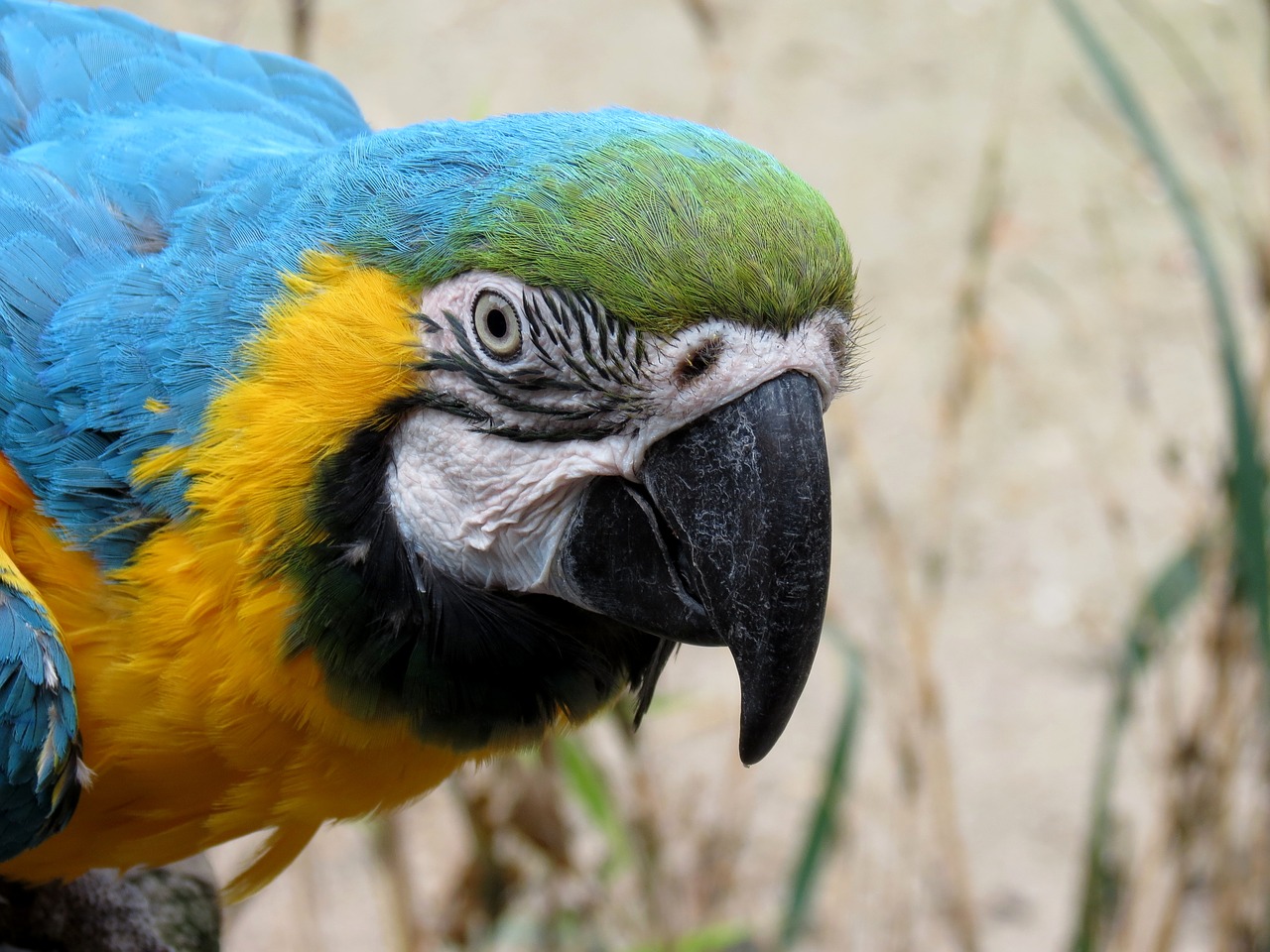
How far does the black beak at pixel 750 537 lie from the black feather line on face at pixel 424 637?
7.3 inches

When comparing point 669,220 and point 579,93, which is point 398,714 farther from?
point 579,93

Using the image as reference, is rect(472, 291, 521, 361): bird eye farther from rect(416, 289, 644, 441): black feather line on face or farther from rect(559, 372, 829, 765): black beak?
rect(559, 372, 829, 765): black beak

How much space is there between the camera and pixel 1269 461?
2207 millimetres

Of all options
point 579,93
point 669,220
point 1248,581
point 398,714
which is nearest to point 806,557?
point 669,220

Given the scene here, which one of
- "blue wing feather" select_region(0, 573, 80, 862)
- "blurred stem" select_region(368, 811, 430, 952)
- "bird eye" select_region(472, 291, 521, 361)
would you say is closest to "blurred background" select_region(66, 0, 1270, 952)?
"blurred stem" select_region(368, 811, 430, 952)

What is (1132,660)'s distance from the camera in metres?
2.25

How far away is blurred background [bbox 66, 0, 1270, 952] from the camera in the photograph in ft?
7.55

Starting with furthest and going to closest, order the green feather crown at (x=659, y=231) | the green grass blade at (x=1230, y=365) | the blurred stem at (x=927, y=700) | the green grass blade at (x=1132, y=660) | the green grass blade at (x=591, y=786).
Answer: the blurred stem at (x=927, y=700), the green grass blade at (x=591, y=786), the green grass blade at (x=1132, y=660), the green grass blade at (x=1230, y=365), the green feather crown at (x=659, y=231)

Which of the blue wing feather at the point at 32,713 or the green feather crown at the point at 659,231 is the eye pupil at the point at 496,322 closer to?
the green feather crown at the point at 659,231

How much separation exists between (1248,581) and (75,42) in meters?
1.91

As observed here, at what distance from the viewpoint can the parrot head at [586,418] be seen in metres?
1.30

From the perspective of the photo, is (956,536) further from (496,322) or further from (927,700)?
(496,322)

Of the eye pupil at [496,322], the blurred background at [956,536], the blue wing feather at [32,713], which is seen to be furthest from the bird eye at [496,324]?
the blue wing feather at [32,713]

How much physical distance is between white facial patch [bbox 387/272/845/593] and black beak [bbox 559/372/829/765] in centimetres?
3
